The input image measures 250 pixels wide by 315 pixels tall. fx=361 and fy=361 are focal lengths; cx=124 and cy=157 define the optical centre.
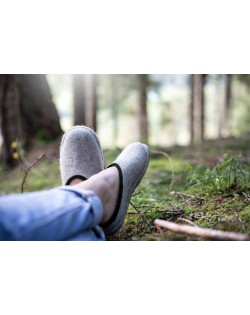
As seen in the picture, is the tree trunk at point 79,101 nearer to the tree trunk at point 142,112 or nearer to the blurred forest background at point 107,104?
the blurred forest background at point 107,104

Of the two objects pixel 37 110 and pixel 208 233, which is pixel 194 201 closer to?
pixel 208 233

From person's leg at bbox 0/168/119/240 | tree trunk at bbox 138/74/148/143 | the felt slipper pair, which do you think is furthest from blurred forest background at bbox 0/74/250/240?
person's leg at bbox 0/168/119/240

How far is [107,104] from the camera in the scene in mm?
8602

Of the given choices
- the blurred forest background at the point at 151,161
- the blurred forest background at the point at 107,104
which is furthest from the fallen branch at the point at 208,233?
the blurred forest background at the point at 107,104

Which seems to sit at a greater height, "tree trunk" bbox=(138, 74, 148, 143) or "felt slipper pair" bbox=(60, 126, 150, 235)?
"felt slipper pair" bbox=(60, 126, 150, 235)

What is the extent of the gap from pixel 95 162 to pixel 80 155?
0.24 feet

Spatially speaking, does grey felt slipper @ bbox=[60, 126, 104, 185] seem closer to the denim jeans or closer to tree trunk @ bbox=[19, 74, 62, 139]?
the denim jeans

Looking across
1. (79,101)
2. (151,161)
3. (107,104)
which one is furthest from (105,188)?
(107,104)

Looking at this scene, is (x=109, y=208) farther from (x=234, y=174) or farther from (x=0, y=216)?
(x=234, y=174)

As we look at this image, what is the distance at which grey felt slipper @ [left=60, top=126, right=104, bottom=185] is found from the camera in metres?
1.51

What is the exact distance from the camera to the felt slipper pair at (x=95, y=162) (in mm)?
1280

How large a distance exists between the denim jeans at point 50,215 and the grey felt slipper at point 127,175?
22 centimetres

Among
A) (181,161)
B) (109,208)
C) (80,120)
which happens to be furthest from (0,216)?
(80,120)
